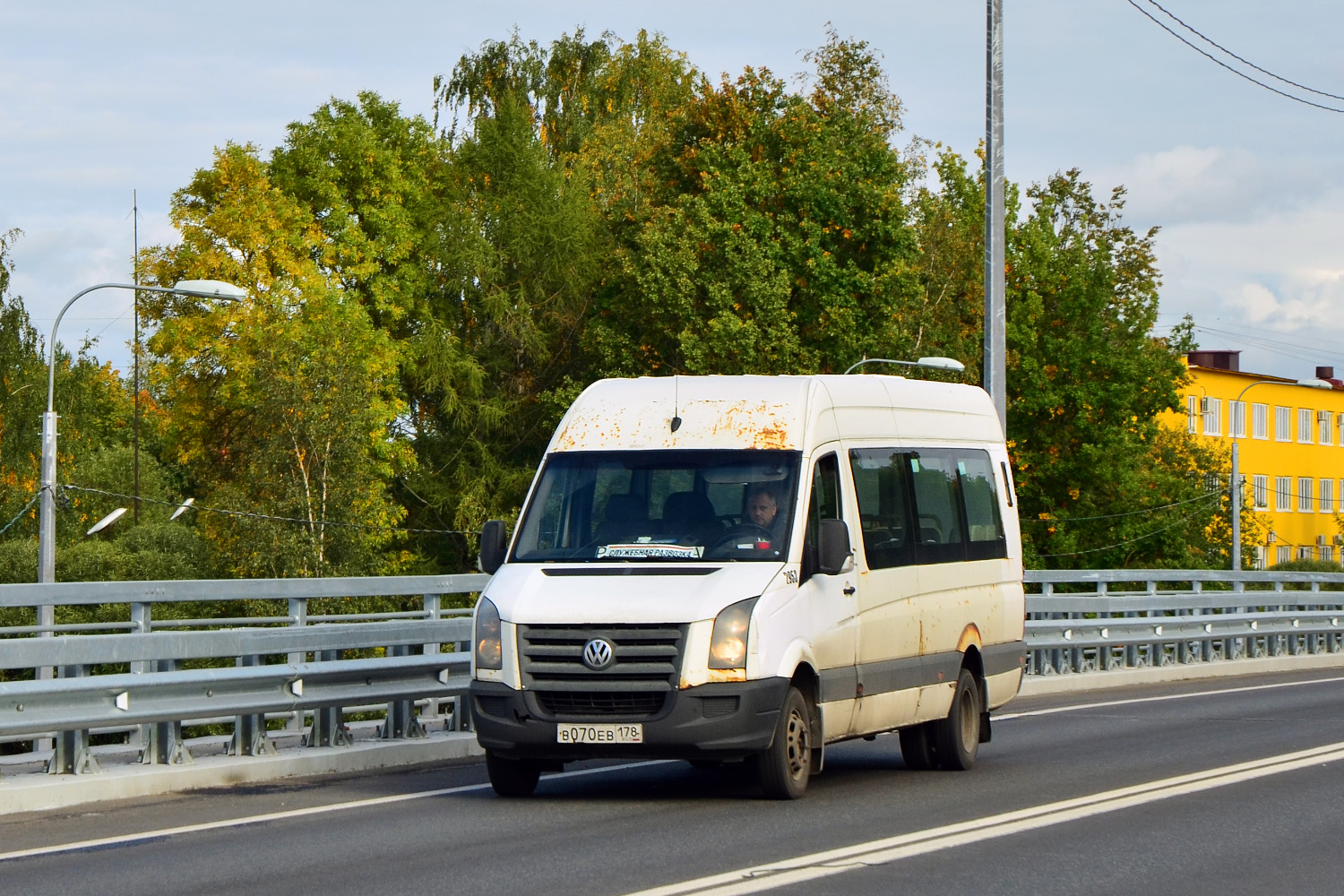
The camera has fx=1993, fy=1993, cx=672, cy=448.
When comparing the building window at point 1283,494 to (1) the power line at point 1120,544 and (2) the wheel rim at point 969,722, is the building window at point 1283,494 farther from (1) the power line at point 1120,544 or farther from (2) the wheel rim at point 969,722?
A: (2) the wheel rim at point 969,722

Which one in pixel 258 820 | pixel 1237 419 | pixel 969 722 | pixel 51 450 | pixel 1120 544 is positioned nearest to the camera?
pixel 258 820

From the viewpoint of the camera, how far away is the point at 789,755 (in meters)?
10.8

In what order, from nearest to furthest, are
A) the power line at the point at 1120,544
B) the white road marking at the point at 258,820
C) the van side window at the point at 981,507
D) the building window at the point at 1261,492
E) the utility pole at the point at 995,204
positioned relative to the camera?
1. the white road marking at the point at 258,820
2. the van side window at the point at 981,507
3. the utility pole at the point at 995,204
4. the power line at the point at 1120,544
5. the building window at the point at 1261,492

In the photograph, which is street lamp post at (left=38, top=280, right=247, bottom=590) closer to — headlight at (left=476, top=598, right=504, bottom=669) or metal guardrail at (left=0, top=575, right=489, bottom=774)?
metal guardrail at (left=0, top=575, right=489, bottom=774)

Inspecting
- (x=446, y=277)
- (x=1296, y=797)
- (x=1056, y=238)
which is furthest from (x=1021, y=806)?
(x=1056, y=238)

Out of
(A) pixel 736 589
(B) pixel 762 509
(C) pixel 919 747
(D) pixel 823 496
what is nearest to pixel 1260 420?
(C) pixel 919 747

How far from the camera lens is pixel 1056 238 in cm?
→ 6669

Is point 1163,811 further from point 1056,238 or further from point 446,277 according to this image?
point 1056,238

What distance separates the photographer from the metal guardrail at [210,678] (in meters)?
10.8

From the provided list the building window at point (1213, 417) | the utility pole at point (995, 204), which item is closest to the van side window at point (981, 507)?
the utility pole at point (995, 204)

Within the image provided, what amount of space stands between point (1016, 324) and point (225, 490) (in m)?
24.8

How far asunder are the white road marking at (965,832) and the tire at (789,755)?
1141 millimetres

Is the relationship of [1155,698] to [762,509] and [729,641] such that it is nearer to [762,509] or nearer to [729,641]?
[762,509]

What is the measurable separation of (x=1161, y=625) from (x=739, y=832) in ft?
52.2
